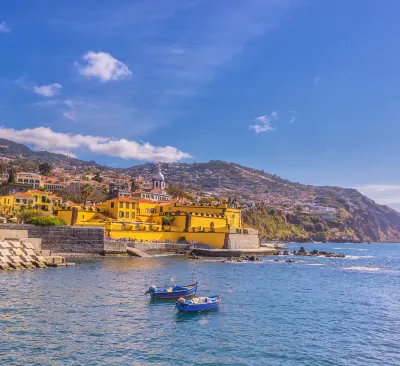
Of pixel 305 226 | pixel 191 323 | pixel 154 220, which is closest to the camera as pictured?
pixel 191 323

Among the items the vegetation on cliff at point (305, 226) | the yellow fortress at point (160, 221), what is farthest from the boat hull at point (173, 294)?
the vegetation on cliff at point (305, 226)

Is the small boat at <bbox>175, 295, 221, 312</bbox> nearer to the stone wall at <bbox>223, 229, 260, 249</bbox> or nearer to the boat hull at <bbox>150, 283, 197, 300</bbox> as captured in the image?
the boat hull at <bbox>150, 283, 197, 300</bbox>

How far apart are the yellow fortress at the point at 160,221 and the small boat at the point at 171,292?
102 feet

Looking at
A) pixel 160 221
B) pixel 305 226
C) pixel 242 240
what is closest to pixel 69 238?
pixel 160 221

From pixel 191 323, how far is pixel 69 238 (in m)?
31.9

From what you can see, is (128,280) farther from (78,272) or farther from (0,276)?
(0,276)

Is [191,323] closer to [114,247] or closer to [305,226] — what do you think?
[114,247]

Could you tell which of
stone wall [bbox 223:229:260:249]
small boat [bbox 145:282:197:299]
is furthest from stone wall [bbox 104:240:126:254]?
small boat [bbox 145:282:197:299]

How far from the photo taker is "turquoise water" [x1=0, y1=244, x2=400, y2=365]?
16.3 m

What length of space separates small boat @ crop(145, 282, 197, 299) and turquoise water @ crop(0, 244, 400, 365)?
794 millimetres

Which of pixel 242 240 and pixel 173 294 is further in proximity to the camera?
pixel 242 240

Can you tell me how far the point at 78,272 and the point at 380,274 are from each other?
30.9 meters

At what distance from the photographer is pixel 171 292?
26.9m

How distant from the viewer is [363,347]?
18.2 m
